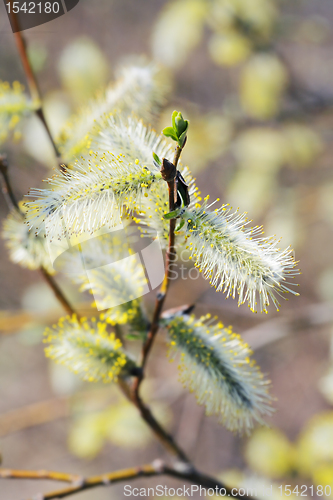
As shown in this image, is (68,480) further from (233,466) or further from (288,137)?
(233,466)

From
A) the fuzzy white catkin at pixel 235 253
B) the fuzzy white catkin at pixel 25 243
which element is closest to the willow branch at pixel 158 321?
the fuzzy white catkin at pixel 235 253

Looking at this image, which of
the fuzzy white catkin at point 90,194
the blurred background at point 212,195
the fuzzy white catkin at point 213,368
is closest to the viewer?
the fuzzy white catkin at point 90,194

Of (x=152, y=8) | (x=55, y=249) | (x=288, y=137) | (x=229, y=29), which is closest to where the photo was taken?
(x=55, y=249)

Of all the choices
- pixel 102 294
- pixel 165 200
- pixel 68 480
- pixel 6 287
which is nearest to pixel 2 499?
pixel 6 287

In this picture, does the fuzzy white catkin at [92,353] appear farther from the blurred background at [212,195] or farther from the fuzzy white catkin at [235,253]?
the blurred background at [212,195]

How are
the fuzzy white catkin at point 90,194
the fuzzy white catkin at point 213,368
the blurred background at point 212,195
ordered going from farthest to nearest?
the blurred background at point 212,195 → the fuzzy white catkin at point 213,368 → the fuzzy white catkin at point 90,194

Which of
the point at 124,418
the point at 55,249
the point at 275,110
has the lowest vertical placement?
the point at 124,418

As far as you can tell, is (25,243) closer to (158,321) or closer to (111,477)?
(158,321)
